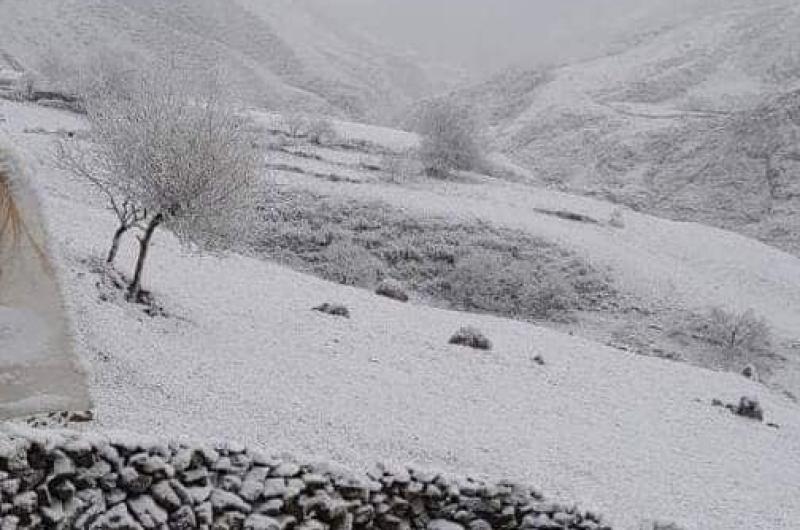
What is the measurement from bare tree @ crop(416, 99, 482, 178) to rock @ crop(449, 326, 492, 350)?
1111 inches

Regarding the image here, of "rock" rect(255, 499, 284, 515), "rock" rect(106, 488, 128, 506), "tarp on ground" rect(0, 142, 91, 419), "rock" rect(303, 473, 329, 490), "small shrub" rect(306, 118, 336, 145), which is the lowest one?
"rock" rect(255, 499, 284, 515)

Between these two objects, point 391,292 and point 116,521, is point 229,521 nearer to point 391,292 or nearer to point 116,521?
point 116,521

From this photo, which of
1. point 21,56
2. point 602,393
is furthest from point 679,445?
point 21,56

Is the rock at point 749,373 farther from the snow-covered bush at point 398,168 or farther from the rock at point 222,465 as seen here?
the rock at point 222,465

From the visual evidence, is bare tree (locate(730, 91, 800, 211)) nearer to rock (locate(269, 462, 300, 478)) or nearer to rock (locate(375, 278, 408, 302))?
rock (locate(375, 278, 408, 302))

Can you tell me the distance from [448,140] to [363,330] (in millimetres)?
31442

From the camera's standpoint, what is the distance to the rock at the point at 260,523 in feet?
28.9

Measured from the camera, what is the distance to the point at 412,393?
14672 mm

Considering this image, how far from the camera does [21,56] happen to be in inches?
2606

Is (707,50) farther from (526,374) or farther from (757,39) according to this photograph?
(526,374)

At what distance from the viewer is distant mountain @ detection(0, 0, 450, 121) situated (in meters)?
73.1

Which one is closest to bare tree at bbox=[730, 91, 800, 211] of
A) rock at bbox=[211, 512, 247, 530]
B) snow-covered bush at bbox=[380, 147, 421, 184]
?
snow-covered bush at bbox=[380, 147, 421, 184]

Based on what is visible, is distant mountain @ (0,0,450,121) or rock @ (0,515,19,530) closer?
rock @ (0,515,19,530)

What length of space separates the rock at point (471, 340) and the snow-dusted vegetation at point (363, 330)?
49 millimetres
